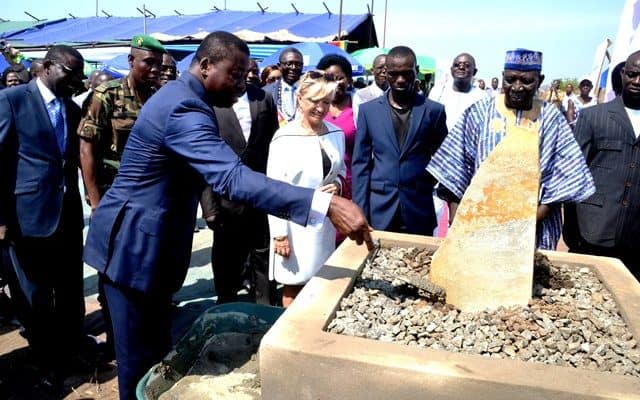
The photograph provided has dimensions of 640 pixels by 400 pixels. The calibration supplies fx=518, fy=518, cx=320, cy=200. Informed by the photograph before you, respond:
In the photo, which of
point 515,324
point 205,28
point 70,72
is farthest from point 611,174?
point 205,28

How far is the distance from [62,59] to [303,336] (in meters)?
2.28

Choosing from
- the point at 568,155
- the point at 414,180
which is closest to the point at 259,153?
the point at 414,180

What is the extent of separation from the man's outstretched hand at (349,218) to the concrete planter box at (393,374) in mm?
333

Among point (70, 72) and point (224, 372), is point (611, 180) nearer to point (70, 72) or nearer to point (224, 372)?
point (224, 372)

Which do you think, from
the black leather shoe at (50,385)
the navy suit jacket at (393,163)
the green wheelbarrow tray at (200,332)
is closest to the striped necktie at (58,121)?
the black leather shoe at (50,385)

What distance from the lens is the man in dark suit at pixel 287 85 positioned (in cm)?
470

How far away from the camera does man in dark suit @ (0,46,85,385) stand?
9.51 ft

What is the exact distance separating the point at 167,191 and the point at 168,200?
0.13ft

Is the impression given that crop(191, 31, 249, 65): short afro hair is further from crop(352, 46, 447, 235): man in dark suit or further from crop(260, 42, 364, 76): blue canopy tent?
crop(260, 42, 364, 76): blue canopy tent

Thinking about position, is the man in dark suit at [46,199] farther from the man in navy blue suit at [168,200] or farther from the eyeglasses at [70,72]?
the man in navy blue suit at [168,200]

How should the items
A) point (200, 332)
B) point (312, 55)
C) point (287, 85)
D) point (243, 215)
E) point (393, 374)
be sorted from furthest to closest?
point (312, 55), point (287, 85), point (243, 215), point (200, 332), point (393, 374)

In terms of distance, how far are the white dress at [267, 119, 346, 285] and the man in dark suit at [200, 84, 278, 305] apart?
582 mm

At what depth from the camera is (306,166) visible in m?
2.94

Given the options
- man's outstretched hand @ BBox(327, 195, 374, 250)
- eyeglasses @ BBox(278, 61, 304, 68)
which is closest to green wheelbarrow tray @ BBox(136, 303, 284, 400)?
man's outstretched hand @ BBox(327, 195, 374, 250)
